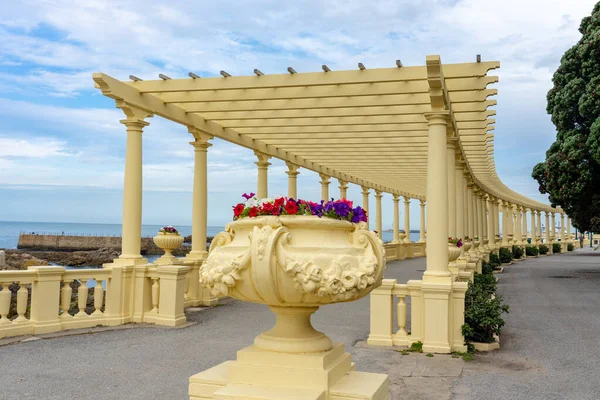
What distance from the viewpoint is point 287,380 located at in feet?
11.2

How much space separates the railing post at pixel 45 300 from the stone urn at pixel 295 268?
21.2ft

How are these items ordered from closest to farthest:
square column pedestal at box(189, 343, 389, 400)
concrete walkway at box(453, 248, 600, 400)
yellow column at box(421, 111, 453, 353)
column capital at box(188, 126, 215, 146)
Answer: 1. square column pedestal at box(189, 343, 389, 400)
2. concrete walkway at box(453, 248, 600, 400)
3. yellow column at box(421, 111, 453, 353)
4. column capital at box(188, 126, 215, 146)

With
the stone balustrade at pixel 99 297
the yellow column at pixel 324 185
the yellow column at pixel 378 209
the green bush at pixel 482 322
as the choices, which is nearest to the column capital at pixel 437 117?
the green bush at pixel 482 322

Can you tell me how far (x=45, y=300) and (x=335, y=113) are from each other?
684 centimetres

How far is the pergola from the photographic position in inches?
352

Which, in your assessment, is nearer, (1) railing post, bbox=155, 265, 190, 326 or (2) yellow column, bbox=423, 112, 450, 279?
(2) yellow column, bbox=423, 112, 450, 279

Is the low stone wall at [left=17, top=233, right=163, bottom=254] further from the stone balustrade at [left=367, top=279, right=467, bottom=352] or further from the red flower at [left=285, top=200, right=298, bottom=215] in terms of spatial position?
the red flower at [left=285, top=200, right=298, bottom=215]

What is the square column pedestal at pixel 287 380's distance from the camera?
10.9 feet

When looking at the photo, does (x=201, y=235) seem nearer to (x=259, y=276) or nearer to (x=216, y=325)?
(x=216, y=325)

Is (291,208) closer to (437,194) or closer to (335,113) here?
(437,194)

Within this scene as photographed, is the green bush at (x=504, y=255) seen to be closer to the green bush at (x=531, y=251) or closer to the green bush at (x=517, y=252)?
the green bush at (x=517, y=252)

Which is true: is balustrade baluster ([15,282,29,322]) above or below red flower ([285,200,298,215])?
below

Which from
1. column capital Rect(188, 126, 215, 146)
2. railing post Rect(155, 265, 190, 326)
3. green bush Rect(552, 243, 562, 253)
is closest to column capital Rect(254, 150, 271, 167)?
column capital Rect(188, 126, 215, 146)

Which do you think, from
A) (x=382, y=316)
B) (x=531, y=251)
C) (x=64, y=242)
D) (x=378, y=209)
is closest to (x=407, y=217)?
(x=378, y=209)
